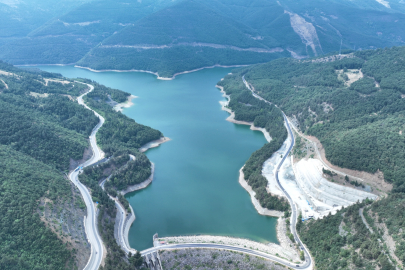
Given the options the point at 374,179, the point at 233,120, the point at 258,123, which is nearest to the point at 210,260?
the point at 374,179

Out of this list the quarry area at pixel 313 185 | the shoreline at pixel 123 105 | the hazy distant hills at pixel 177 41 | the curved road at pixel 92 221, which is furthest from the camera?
the hazy distant hills at pixel 177 41

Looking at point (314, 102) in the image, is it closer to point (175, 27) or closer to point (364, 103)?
point (364, 103)

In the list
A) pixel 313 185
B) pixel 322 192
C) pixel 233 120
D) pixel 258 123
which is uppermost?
pixel 322 192

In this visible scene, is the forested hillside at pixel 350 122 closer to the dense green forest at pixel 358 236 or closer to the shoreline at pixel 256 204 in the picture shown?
the dense green forest at pixel 358 236

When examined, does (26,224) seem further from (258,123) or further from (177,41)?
(177,41)

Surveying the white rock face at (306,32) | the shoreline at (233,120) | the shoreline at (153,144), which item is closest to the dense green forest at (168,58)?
the white rock face at (306,32)
